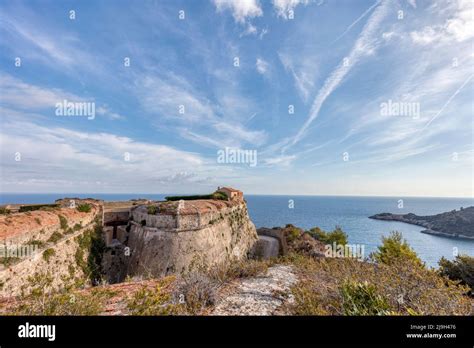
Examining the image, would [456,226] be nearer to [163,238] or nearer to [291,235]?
[291,235]

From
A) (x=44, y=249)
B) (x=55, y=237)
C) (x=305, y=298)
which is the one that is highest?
(x=305, y=298)

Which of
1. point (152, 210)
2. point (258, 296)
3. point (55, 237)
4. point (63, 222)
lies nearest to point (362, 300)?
point (258, 296)

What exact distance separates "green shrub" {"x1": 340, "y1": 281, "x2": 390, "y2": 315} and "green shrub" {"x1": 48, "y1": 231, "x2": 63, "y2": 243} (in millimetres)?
17759

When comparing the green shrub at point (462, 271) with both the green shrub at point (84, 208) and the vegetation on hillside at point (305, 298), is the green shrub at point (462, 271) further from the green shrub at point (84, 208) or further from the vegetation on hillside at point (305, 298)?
the green shrub at point (84, 208)

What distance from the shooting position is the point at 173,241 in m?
16.9

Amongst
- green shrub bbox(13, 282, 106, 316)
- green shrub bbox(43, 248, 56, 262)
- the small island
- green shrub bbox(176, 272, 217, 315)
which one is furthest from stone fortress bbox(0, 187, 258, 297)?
the small island

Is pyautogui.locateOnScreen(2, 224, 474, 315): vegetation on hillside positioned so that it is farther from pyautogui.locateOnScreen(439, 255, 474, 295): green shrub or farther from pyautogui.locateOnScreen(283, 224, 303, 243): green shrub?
pyautogui.locateOnScreen(283, 224, 303, 243): green shrub

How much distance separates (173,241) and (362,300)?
1570cm

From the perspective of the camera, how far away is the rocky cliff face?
645 inches

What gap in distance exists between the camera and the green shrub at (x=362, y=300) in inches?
143

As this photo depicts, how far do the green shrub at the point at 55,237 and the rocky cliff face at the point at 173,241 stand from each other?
5.63m

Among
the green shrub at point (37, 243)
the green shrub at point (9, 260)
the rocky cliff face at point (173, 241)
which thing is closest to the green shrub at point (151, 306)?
the rocky cliff face at point (173, 241)
